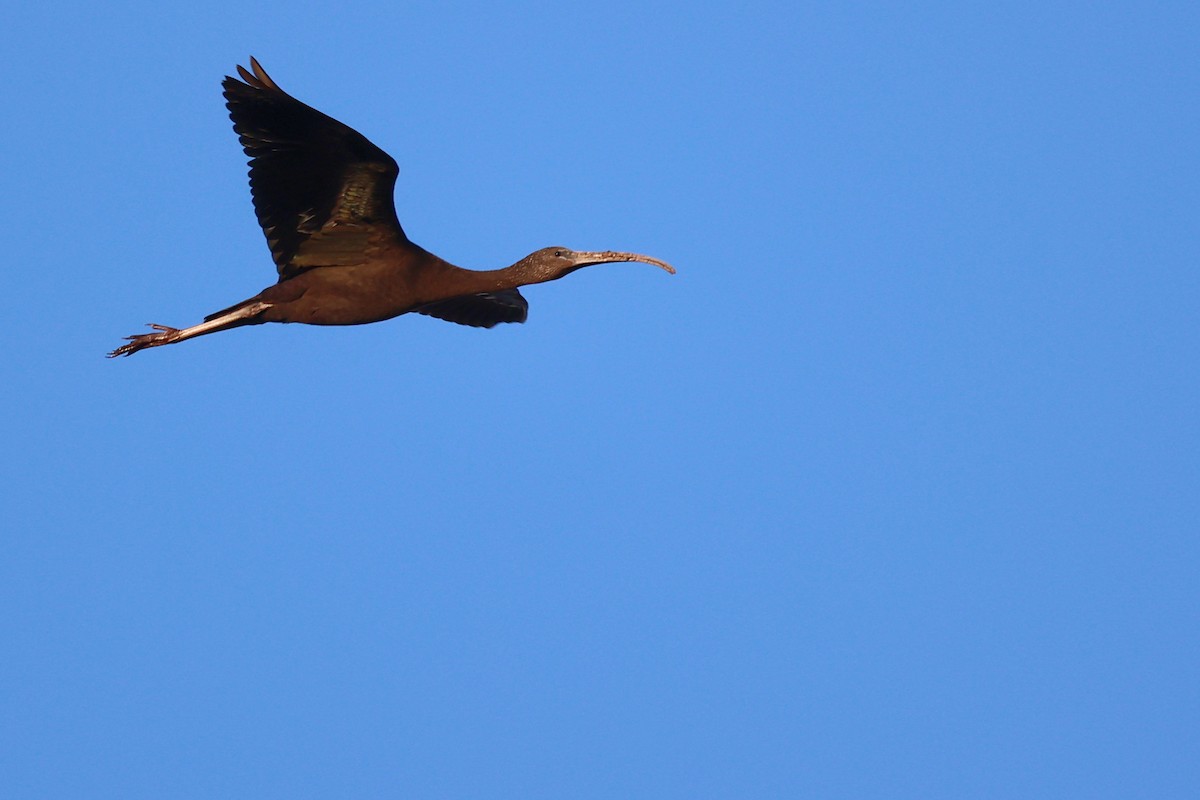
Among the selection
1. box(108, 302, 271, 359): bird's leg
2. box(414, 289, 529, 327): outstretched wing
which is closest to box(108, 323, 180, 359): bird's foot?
box(108, 302, 271, 359): bird's leg

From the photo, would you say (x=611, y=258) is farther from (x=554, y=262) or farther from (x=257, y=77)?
(x=257, y=77)

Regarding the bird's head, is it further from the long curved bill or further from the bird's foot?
the bird's foot

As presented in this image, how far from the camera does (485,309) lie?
19406mm

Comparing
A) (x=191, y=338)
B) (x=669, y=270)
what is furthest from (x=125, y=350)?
(x=669, y=270)

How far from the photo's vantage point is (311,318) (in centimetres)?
1711

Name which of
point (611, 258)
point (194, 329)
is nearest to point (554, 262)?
point (611, 258)

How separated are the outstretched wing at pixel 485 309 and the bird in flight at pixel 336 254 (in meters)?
1.63

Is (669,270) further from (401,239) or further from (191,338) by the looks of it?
(191,338)

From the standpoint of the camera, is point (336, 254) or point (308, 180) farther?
point (336, 254)

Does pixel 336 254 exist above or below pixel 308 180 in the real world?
below

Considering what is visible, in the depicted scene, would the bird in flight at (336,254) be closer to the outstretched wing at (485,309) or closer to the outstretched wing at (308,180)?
the outstretched wing at (308,180)

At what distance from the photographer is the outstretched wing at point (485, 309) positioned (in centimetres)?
1925

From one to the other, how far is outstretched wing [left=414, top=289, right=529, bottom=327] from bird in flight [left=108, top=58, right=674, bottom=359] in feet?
5.34

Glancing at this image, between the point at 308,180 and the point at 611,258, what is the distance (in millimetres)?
3005
